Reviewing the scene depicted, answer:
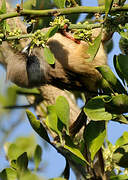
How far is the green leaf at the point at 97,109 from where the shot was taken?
1.84 metres

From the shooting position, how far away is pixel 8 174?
2094 mm

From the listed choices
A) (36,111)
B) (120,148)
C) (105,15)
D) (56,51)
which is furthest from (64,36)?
(105,15)

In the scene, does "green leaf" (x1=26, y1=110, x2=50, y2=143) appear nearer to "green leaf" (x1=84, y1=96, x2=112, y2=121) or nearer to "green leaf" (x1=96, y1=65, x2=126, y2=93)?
"green leaf" (x1=84, y1=96, x2=112, y2=121)

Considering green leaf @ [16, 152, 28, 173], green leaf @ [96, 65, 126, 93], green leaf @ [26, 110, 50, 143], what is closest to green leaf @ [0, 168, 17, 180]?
green leaf @ [16, 152, 28, 173]

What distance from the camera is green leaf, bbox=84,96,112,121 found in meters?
1.84

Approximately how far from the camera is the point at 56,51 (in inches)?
115

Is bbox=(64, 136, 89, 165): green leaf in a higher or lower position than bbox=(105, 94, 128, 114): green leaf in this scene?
lower

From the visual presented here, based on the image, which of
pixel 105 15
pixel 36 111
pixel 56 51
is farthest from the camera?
pixel 36 111

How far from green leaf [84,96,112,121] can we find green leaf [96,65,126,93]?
0.35 ft

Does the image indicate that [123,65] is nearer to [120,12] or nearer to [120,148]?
[120,12]

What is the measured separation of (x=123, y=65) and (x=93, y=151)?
0.53 m

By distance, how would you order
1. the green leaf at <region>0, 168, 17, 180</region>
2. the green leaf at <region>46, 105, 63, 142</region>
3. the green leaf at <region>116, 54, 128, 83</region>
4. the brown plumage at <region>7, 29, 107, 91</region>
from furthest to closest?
the brown plumage at <region>7, 29, 107, 91</region> < the green leaf at <region>0, 168, 17, 180</region> < the green leaf at <region>46, 105, 63, 142</region> < the green leaf at <region>116, 54, 128, 83</region>

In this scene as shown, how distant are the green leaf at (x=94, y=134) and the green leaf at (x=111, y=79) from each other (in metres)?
0.19

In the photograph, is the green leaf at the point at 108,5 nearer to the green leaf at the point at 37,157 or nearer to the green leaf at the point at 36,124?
the green leaf at the point at 36,124
